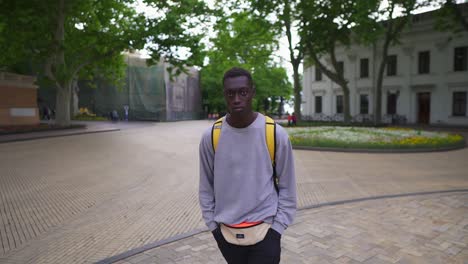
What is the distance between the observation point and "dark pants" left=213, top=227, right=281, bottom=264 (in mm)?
2119

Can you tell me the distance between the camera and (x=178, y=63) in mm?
23828

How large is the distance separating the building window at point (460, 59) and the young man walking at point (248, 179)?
119ft

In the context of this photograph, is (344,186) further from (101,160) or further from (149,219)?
(101,160)

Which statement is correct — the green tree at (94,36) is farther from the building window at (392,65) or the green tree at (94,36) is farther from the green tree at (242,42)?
the building window at (392,65)

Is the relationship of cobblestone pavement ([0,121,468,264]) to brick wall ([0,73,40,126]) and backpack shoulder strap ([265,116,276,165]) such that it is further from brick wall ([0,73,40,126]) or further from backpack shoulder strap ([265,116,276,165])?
brick wall ([0,73,40,126])

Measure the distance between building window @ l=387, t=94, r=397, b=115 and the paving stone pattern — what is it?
1311 inches

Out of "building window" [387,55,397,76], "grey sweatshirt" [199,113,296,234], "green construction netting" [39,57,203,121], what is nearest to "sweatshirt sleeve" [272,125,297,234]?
"grey sweatshirt" [199,113,296,234]

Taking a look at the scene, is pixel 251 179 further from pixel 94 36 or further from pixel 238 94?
pixel 94 36

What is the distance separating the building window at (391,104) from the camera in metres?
36.9

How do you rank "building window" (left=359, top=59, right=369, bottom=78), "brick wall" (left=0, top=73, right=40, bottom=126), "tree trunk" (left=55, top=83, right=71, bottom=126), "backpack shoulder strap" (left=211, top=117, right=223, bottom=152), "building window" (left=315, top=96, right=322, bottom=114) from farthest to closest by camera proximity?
"building window" (left=315, top=96, right=322, bottom=114)
"building window" (left=359, top=59, right=369, bottom=78)
"brick wall" (left=0, top=73, right=40, bottom=126)
"tree trunk" (left=55, top=83, right=71, bottom=126)
"backpack shoulder strap" (left=211, top=117, right=223, bottom=152)

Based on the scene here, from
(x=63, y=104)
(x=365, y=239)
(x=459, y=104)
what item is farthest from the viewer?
(x=459, y=104)

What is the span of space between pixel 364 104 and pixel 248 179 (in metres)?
39.7

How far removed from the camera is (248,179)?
6.93 feet

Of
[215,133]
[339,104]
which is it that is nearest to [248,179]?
[215,133]
